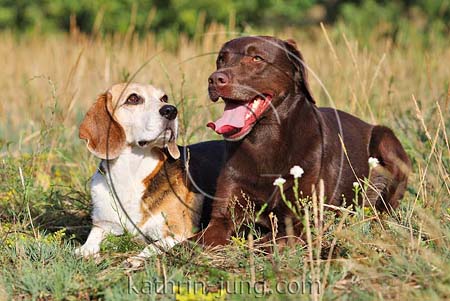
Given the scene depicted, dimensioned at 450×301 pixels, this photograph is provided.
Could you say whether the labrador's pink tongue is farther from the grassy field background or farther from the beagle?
the grassy field background

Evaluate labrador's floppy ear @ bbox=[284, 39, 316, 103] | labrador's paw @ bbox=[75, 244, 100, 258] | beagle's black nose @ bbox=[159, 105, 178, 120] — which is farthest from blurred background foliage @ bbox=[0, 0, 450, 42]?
labrador's paw @ bbox=[75, 244, 100, 258]

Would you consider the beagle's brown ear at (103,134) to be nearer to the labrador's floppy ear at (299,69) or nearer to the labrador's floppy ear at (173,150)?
the labrador's floppy ear at (173,150)

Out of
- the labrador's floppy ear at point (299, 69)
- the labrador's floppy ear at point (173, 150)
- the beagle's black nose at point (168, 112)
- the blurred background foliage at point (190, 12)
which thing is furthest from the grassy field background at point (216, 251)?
the blurred background foliage at point (190, 12)

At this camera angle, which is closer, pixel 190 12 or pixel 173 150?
pixel 173 150

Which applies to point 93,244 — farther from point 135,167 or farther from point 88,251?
point 135,167

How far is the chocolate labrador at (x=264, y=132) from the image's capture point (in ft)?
14.2

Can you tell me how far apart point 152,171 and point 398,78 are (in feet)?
17.7

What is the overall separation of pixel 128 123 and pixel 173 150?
1.16ft

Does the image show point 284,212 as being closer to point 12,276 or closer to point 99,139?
point 99,139

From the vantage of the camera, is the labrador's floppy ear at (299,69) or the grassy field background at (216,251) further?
the labrador's floppy ear at (299,69)

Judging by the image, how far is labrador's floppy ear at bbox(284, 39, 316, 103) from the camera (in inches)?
180

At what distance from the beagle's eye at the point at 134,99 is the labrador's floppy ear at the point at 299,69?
1003 millimetres

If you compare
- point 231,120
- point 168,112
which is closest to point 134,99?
point 168,112

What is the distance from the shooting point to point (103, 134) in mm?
4523
